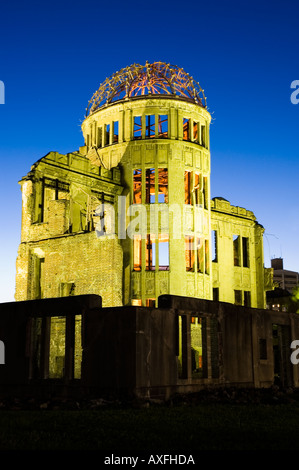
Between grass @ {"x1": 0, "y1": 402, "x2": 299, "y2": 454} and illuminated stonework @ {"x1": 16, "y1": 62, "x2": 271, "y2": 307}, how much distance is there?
14.9 metres

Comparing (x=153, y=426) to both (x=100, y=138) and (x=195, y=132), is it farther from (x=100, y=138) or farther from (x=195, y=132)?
(x=195, y=132)

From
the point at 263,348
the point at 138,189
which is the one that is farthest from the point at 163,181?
the point at 263,348

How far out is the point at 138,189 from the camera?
3297 centimetres

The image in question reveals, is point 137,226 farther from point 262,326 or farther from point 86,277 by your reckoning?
point 262,326

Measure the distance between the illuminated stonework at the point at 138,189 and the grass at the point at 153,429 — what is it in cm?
1494

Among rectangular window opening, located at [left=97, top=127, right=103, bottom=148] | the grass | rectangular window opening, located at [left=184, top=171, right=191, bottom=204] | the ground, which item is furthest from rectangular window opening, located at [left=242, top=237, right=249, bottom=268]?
the grass

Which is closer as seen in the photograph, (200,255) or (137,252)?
(137,252)

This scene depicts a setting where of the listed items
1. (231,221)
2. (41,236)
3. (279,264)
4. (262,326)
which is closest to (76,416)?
(262,326)

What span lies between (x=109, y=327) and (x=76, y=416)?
3220 millimetres

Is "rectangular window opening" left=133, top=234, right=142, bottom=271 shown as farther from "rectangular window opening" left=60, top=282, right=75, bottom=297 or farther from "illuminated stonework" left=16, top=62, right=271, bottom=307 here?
"rectangular window opening" left=60, top=282, right=75, bottom=297

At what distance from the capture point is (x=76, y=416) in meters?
10.1

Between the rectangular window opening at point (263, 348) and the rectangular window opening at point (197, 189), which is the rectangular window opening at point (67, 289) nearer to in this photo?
the rectangular window opening at point (197, 189)

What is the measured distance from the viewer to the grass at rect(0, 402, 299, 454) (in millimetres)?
7578

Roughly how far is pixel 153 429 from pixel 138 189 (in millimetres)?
24754
